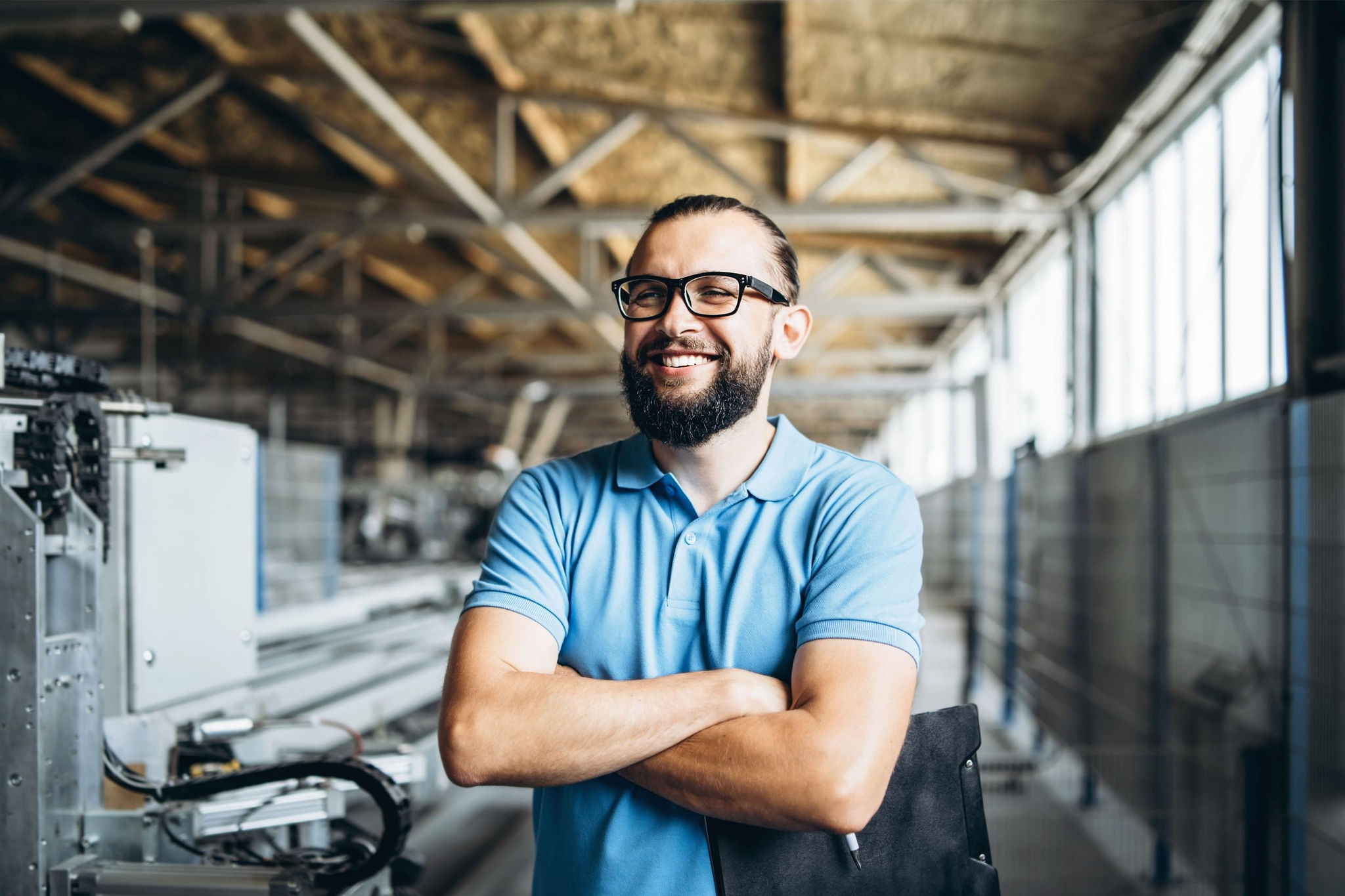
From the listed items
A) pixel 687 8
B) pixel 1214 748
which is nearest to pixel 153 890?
pixel 1214 748

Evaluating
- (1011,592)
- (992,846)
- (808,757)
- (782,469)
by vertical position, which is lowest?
(992,846)

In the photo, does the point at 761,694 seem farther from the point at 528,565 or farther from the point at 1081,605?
the point at 1081,605

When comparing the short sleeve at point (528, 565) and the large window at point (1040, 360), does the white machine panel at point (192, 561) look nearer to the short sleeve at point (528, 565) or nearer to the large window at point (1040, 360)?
the short sleeve at point (528, 565)

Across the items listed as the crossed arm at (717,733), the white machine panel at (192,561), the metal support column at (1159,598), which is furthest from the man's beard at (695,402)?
the metal support column at (1159,598)

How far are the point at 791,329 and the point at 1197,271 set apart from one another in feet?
11.7

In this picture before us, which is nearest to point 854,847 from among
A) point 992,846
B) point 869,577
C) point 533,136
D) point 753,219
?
point 869,577

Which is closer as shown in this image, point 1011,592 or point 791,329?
point 791,329

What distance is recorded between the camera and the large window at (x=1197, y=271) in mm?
3672

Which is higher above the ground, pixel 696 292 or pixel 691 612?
pixel 696 292

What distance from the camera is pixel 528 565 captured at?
140 centimetres

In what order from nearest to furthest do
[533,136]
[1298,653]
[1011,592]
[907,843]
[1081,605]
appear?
[907,843], [1298,653], [1081,605], [1011,592], [533,136]

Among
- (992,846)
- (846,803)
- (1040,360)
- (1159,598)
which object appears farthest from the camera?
(1040,360)

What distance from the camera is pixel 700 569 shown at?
1.39 metres

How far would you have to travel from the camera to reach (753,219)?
147cm
